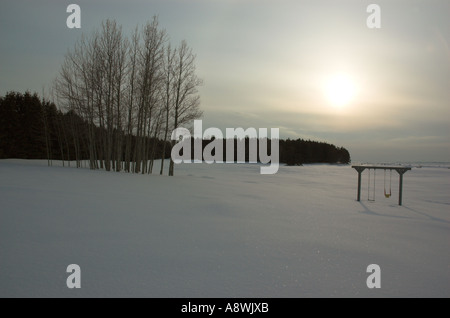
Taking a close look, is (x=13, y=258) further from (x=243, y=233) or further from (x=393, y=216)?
(x=393, y=216)

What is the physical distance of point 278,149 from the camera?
7681cm

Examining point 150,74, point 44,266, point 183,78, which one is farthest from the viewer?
point 183,78

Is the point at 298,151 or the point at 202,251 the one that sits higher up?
the point at 298,151

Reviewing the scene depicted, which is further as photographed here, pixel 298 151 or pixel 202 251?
pixel 298 151

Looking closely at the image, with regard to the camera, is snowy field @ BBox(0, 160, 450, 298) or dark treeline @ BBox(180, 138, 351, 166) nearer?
snowy field @ BBox(0, 160, 450, 298)

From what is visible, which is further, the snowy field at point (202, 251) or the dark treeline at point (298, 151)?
the dark treeline at point (298, 151)

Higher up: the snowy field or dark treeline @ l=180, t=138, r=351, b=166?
dark treeline @ l=180, t=138, r=351, b=166

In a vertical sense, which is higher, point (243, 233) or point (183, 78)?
point (183, 78)

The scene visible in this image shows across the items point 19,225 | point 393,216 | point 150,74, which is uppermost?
point 150,74

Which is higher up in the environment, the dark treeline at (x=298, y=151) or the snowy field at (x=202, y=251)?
the dark treeline at (x=298, y=151)

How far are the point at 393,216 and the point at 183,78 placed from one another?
17.7 meters

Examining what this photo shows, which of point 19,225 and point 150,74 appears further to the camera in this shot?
point 150,74
